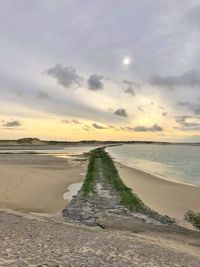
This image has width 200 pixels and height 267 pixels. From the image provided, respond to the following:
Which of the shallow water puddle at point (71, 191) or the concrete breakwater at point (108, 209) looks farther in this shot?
the shallow water puddle at point (71, 191)

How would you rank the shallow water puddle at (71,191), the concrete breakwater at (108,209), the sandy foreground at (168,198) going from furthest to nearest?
the shallow water puddle at (71,191) < the sandy foreground at (168,198) < the concrete breakwater at (108,209)

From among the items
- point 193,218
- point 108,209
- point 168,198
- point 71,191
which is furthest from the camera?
point 71,191

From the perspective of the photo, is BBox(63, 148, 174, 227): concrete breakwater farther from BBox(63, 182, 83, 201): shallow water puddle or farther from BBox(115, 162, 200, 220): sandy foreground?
BBox(115, 162, 200, 220): sandy foreground

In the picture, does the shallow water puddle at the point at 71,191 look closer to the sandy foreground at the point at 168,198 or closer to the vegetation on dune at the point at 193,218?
the sandy foreground at the point at 168,198

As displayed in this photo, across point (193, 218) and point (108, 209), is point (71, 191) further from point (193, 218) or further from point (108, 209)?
point (193, 218)

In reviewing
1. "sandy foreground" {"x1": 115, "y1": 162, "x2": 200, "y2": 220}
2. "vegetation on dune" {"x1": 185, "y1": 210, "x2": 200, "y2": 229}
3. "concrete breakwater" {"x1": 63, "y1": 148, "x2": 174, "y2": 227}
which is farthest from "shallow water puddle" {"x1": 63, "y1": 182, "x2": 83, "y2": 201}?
"vegetation on dune" {"x1": 185, "y1": 210, "x2": 200, "y2": 229}

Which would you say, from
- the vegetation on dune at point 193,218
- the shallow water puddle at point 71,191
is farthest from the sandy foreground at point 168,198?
the shallow water puddle at point 71,191

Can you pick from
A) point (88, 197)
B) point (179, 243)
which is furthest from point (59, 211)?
point (179, 243)

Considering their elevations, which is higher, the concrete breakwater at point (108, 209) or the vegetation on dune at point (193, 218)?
the concrete breakwater at point (108, 209)

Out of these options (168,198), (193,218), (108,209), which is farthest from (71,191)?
(193,218)

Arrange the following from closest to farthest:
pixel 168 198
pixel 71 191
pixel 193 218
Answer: pixel 193 218, pixel 168 198, pixel 71 191

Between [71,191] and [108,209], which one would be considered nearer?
[108,209]

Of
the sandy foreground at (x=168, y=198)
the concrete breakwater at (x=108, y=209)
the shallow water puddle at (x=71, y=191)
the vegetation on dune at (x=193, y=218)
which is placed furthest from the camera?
the shallow water puddle at (x=71, y=191)

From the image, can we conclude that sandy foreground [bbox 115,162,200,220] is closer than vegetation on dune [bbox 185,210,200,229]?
No
